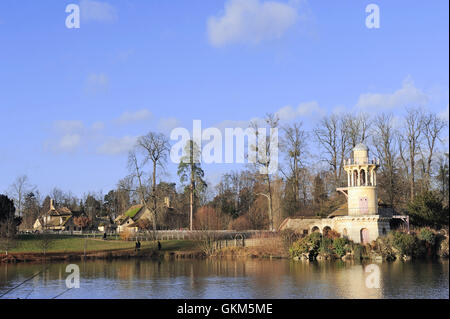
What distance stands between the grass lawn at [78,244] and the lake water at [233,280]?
726cm

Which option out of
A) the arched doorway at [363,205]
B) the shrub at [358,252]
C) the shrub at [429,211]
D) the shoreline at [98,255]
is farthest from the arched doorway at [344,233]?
the shoreline at [98,255]

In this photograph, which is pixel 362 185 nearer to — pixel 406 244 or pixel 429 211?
pixel 429 211

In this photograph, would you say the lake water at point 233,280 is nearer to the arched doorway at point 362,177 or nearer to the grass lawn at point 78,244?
the grass lawn at point 78,244

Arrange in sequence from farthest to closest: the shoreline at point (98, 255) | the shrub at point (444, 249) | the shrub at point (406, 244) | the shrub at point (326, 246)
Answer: the shoreline at point (98, 255)
the shrub at point (326, 246)
the shrub at point (444, 249)
the shrub at point (406, 244)

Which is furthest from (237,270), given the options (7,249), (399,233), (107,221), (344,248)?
(107,221)

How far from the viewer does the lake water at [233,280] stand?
26.7 m

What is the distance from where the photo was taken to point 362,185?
4778cm

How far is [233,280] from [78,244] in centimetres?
2499

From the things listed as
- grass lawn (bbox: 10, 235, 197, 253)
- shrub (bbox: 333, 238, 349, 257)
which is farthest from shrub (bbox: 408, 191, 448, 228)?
grass lawn (bbox: 10, 235, 197, 253)

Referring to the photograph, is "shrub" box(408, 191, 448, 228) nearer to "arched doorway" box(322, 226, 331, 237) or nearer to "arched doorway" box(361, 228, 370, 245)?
"arched doorway" box(361, 228, 370, 245)

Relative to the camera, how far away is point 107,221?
90812mm
